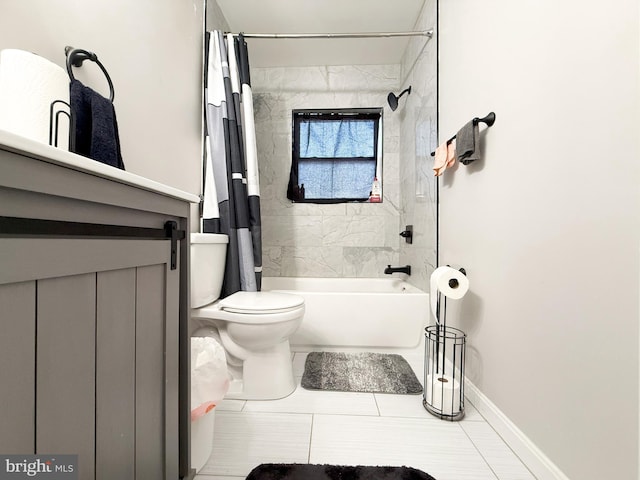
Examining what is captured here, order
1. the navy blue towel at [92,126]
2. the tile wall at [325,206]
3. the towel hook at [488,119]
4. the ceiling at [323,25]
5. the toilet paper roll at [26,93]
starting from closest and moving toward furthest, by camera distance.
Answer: the toilet paper roll at [26,93] < the navy blue towel at [92,126] < the towel hook at [488,119] < the ceiling at [323,25] < the tile wall at [325,206]

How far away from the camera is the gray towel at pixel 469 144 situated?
3.94ft

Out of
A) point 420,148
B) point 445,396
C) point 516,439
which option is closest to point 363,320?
point 445,396

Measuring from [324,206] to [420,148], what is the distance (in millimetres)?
959

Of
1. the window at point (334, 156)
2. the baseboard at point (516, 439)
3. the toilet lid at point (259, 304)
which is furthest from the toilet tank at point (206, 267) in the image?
the baseboard at point (516, 439)

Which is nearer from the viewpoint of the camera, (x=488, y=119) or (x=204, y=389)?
(x=204, y=389)

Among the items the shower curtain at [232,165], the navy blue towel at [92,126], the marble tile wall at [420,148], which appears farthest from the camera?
the marble tile wall at [420,148]

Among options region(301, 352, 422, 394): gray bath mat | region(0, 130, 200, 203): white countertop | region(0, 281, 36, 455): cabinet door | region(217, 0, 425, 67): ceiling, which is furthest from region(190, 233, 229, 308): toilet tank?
region(217, 0, 425, 67): ceiling

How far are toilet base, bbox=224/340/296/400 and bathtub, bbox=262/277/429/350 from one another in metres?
0.54

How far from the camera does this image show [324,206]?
2637 mm

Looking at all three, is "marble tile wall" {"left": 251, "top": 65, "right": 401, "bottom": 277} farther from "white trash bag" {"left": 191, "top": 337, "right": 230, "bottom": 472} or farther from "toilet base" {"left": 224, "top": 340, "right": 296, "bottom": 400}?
"white trash bag" {"left": 191, "top": 337, "right": 230, "bottom": 472}

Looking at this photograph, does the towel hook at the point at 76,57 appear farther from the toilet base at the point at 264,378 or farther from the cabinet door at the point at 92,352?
the toilet base at the point at 264,378

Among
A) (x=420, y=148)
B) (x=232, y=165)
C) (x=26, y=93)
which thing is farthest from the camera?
(x=420, y=148)

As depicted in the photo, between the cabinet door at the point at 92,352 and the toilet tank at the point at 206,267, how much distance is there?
0.68 metres

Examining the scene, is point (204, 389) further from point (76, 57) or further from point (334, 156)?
point (334, 156)
